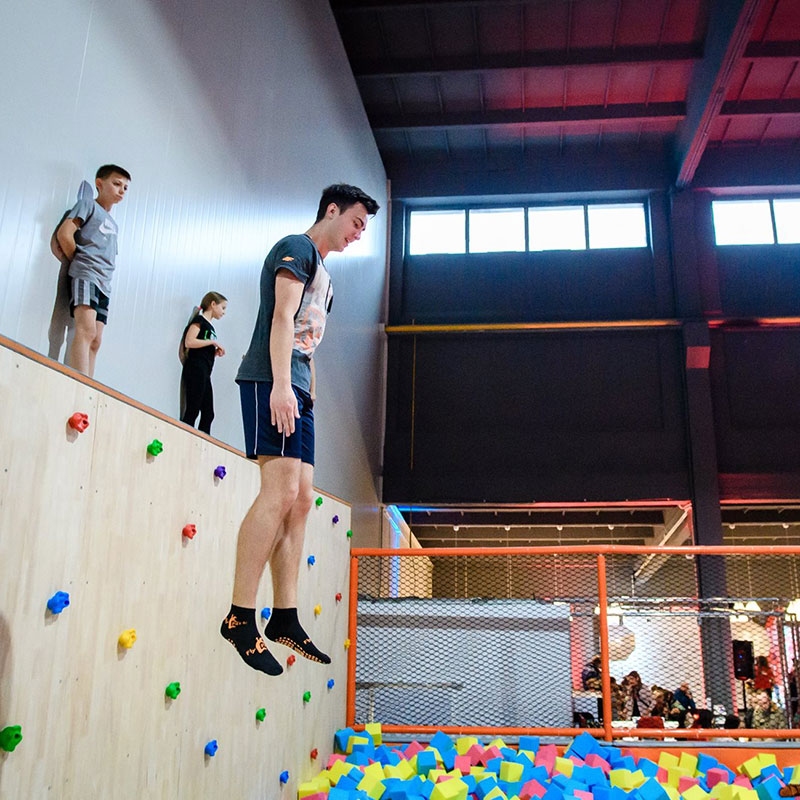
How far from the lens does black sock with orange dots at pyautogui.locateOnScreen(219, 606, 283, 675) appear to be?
85.6 inches

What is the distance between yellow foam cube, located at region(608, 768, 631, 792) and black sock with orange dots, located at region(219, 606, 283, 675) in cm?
279

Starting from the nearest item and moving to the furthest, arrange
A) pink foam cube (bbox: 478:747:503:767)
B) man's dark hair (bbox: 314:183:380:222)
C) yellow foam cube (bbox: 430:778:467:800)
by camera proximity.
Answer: man's dark hair (bbox: 314:183:380:222)
yellow foam cube (bbox: 430:778:467:800)
pink foam cube (bbox: 478:747:503:767)

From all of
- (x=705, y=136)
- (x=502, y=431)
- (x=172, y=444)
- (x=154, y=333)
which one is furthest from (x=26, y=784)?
(x=705, y=136)

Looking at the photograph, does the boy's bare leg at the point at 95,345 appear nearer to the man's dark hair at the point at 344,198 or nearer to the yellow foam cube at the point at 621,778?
the man's dark hair at the point at 344,198

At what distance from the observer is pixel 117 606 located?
256cm

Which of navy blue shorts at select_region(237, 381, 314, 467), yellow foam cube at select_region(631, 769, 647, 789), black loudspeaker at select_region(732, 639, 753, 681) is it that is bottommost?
yellow foam cube at select_region(631, 769, 647, 789)

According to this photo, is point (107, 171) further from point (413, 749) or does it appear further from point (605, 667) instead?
point (605, 667)

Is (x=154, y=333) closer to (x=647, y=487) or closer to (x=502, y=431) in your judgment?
(x=502, y=431)

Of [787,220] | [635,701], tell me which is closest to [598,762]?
[635,701]

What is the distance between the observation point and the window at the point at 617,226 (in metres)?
11.9

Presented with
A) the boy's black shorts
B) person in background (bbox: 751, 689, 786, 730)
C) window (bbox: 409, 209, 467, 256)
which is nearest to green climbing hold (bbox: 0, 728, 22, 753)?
the boy's black shorts

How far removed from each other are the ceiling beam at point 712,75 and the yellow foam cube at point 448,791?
24.1ft

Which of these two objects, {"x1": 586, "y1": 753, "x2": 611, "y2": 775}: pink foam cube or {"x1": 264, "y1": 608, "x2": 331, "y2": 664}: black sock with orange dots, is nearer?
{"x1": 264, "y1": 608, "x2": 331, "y2": 664}: black sock with orange dots

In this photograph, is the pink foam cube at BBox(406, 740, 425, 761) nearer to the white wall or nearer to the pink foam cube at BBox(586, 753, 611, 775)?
the pink foam cube at BBox(586, 753, 611, 775)
